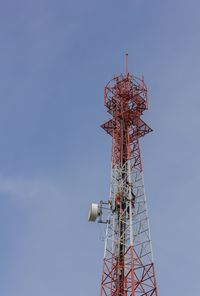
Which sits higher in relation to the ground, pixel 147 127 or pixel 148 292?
pixel 147 127

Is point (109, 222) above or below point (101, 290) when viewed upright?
above

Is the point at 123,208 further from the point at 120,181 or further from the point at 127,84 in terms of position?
the point at 127,84

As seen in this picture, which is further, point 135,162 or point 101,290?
point 135,162

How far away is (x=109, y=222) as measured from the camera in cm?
4253

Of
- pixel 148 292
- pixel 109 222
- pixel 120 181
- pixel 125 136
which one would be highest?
pixel 125 136

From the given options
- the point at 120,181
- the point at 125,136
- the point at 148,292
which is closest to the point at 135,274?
the point at 148,292

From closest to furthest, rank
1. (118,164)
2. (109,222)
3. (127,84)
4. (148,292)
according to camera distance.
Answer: (148,292) → (109,222) → (118,164) → (127,84)

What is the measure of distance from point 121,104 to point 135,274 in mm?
16879

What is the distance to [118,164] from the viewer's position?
45938mm

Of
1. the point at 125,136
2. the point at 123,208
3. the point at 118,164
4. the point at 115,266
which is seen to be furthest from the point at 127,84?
the point at 115,266

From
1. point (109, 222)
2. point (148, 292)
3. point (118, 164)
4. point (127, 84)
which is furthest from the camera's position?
point (127, 84)

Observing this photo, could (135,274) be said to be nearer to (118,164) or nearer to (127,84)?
(118,164)

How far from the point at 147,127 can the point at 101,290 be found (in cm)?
1577

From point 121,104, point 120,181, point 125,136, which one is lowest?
point 120,181
